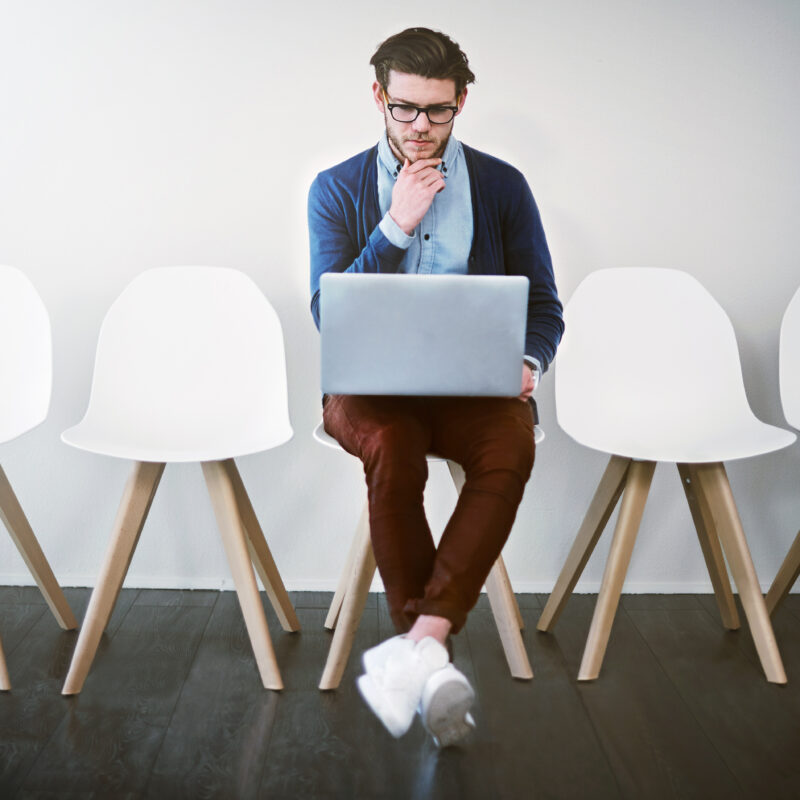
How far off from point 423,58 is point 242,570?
1184 millimetres

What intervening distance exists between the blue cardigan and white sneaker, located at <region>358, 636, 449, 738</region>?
71 centimetres

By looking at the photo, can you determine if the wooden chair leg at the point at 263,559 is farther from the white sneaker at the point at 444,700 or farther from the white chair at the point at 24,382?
the white sneaker at the point at 444,700

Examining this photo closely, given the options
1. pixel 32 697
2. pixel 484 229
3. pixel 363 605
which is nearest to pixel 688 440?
pixel 484 229

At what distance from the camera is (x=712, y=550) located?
6.72 feet

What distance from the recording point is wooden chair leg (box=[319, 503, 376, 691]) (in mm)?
1693

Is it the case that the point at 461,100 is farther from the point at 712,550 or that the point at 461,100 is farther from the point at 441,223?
the point at 712,550

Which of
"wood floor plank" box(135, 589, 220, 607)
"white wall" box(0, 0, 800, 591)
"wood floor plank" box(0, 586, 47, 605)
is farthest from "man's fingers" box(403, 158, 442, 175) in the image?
"wood floor plank" box(0, 586, 47, 605)

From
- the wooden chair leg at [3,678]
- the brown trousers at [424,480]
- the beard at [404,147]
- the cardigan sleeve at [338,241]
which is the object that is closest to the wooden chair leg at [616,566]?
the brown trousers at [424,480]

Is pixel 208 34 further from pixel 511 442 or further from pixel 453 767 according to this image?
pixel 453 767

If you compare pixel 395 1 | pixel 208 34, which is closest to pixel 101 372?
pixel 208 34

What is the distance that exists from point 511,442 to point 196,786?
2.49 feet

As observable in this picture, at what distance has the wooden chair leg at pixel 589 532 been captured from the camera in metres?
1.91

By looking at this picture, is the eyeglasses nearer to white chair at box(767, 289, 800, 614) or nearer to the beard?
the beard

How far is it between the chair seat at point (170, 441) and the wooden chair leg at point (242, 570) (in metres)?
0.06
